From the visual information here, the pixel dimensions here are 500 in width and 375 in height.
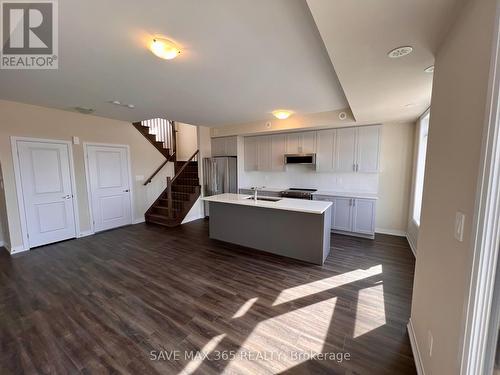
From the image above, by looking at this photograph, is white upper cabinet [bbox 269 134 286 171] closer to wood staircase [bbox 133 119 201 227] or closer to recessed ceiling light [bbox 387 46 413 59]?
wood staircase [bbox 133 119 201 227]

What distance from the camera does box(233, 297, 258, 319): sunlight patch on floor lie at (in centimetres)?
218

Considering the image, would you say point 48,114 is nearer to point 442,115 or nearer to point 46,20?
point 46,20

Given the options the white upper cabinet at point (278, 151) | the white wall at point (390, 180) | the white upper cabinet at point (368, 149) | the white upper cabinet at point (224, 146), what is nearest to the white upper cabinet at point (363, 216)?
the white wall at point (390, 180)

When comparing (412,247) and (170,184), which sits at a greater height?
(170,184)

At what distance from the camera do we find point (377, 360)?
66.1 inches

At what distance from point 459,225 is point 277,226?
255cm

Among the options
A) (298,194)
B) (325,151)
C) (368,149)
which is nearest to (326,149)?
(325,151)

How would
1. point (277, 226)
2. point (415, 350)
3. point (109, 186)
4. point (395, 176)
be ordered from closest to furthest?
point (415, 350) < point (277, 226) < point (395, 176) < point (109, 186)

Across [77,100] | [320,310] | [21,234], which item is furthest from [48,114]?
[320,310]

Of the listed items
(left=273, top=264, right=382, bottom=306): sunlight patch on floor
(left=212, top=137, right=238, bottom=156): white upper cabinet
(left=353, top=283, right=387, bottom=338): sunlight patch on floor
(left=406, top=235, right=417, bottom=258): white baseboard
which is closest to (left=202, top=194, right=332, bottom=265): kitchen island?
(left=273, top=264, right=382, bottom=306): sunlight patch on floor

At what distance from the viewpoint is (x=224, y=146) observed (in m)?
5.98

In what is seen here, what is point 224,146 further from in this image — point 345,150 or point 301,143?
→ point 345,150

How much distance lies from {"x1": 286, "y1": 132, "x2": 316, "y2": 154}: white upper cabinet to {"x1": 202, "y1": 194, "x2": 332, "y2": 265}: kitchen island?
1847 mm

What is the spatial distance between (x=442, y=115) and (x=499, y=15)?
76 cm
